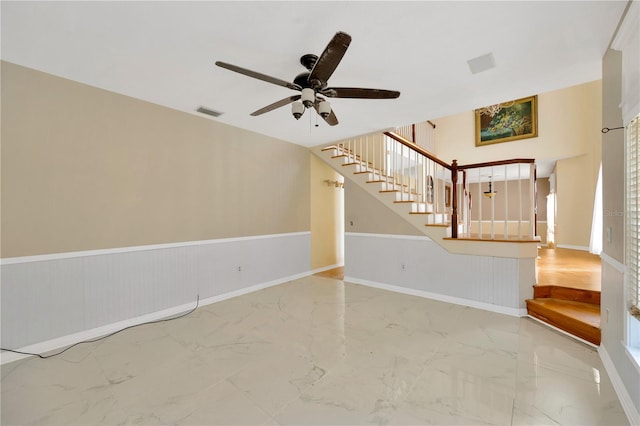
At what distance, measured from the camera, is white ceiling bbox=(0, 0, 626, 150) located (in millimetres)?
1729

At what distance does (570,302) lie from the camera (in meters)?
3.01

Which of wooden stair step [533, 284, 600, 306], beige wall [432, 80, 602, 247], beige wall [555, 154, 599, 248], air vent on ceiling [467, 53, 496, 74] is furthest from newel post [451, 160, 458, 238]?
beige wall [555, 154, 599, 248]

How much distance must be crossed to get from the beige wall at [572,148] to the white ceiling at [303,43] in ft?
12.9

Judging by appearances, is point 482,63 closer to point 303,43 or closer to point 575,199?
point 303,43

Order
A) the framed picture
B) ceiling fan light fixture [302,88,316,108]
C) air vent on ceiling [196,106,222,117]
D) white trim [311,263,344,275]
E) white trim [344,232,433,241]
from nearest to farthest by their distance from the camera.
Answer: ceiling fan light fixture [302,88,316,108] < air vent on ceiling [196,106,222,117] < white trim [344,232,433,241] < white trim [311,263,344,275] < the framed picture

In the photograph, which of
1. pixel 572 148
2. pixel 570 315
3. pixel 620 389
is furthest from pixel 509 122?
pixel 620 389

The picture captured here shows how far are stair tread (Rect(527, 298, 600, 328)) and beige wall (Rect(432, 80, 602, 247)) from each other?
149 inches

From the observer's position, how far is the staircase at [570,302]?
2.53 m

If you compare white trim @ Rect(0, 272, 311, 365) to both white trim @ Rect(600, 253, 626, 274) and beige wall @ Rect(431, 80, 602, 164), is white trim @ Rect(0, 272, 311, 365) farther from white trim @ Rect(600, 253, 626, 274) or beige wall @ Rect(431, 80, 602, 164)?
beige wall @ Rect(431, 80, 602, 164)

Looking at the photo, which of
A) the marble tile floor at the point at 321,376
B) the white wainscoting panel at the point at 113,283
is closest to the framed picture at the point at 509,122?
the marble tile floor at the point at 321,376

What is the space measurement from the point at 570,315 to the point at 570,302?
0.45m

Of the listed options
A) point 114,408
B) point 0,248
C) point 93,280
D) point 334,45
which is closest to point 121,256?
point 93,280

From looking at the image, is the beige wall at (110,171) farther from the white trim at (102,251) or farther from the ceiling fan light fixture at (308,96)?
the ceiling fan light fixture at (308,96)

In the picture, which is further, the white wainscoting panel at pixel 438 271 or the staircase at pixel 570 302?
the white wainscoting panel at pixel 438 271
